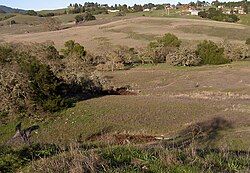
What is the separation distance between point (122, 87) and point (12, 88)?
14944 millimetres

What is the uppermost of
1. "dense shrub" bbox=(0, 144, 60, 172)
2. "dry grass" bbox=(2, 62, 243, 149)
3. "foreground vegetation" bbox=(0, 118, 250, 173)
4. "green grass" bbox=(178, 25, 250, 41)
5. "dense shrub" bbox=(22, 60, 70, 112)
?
"foreground vegetation" bbox=(0, 118, 250, 173)

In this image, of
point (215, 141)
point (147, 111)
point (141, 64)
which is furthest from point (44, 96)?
point (141, 64)

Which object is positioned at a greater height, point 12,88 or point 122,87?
point 12,88

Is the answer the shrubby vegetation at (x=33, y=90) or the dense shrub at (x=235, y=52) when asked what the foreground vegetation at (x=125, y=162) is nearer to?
the shrubby vegetation at (x=33, y=90)

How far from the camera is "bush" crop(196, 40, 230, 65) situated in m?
65.6

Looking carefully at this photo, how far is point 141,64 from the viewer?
68.5 m

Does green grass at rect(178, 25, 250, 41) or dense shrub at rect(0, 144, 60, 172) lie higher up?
dense shrub at rect(0, 144, 60, 172)

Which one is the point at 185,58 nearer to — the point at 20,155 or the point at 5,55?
the point at 5,55

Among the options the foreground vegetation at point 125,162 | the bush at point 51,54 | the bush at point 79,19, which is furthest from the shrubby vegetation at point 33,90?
the bush at point 79,19

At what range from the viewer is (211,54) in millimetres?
65812

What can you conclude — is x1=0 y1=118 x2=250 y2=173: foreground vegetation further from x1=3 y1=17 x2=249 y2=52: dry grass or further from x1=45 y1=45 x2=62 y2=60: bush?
x1=3 y1=17 x2=249 y2=52: dry grass

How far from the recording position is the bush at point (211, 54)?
65.6 meters

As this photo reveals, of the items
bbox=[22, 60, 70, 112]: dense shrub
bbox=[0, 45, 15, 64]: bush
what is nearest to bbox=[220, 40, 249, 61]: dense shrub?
bbox=[0, 45, 15, 64]: bush

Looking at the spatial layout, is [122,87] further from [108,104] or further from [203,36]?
[203,36]
